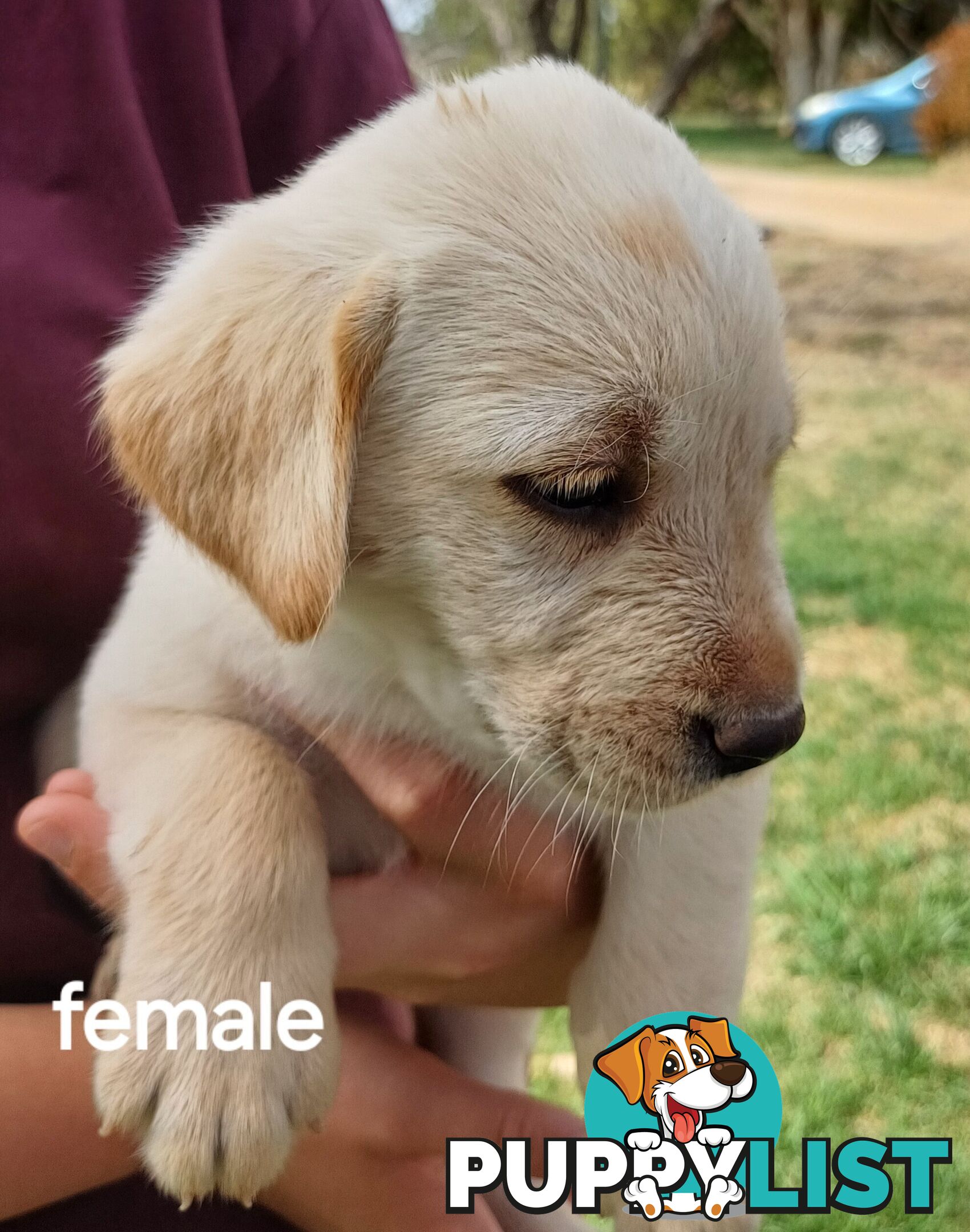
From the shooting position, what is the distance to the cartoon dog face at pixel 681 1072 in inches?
59.9

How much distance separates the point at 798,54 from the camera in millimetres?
24203

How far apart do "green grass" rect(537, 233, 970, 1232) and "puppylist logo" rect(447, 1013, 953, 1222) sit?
25.2 inches

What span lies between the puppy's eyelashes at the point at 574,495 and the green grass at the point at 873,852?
42 centimetres

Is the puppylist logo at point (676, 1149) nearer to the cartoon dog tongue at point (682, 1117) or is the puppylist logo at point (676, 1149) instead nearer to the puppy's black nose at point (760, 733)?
the cartoon dog tongue at point (682, 1117)

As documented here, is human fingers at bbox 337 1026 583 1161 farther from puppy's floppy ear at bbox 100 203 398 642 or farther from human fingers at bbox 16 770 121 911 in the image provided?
puppy's floppy ear at bbox 100 203 398 642

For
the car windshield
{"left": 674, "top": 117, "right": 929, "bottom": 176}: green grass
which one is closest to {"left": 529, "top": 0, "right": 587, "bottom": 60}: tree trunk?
{"left": 674, "top": 117, "right": 929, "bottom": 176}: green grass

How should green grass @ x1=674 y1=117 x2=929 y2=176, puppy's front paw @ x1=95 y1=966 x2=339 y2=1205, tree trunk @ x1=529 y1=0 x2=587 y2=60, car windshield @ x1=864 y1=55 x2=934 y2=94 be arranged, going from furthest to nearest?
green grass @ x1=674 y1=117 x2=929 y2=176 → car windshield @ x1=864 y1=55 x2=934 y2=94 → tree trunk @ x1=529 y1=0 x2=587 y2=60 → puppy's front paw @ x1=95 y1=966 x2=339 y2=1205

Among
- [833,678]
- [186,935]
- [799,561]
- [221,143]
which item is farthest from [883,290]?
[186,935]

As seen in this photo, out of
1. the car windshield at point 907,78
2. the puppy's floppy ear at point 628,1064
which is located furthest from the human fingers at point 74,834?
the car windshield at point 907,78

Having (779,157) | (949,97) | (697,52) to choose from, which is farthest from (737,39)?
(697,52)

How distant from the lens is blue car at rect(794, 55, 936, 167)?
17.2 meters

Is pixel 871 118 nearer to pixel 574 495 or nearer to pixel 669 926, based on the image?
pixel 669 926

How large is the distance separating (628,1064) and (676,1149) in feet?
0.39

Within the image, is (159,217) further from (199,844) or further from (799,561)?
(799,561)
